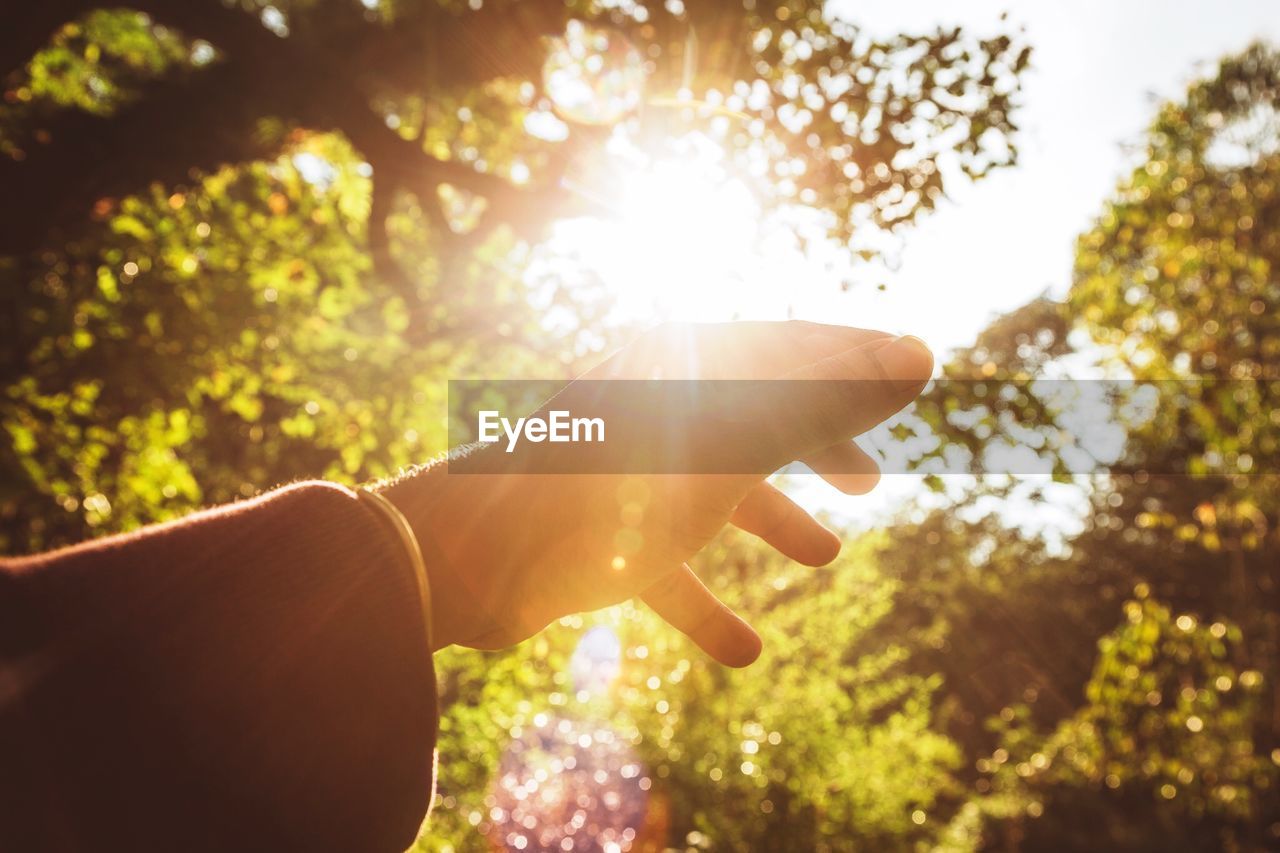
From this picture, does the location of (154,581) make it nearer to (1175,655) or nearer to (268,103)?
(268,103)

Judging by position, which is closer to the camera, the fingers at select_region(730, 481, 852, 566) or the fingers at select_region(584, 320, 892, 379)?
the fingers at select_region(584, 320, 892, 379)

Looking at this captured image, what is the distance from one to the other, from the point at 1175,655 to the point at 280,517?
8222 mm

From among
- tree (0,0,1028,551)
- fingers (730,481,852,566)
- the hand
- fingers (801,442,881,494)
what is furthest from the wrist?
tree (0,0,1028,551)

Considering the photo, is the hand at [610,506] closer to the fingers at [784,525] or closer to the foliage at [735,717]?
the fingers at [784,525]

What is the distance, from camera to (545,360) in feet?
28.7

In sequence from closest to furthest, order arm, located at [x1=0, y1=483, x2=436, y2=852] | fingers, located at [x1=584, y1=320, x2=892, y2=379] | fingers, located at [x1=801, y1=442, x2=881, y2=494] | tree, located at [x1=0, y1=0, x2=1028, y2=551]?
arm, located at [x1=0, y1=483, x2=436, y2=852]
fingers, located at [x1=584, y1=320, x2=892, y2=379]
fingers, located at [x1=801, y1=442, x2=881, y2=494]
tree, located at [x1=0, y1=0, x2=1028, y2=551]

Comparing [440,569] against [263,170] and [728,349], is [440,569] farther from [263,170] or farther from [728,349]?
[263,170]

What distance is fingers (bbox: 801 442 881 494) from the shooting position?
64.9 inches

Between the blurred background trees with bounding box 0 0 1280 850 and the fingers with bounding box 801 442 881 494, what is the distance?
1.40 m

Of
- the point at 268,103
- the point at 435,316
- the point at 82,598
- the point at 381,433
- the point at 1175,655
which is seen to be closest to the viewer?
the point at 82,598

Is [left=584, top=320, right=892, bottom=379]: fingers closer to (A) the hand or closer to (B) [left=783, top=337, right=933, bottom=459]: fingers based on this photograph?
(A) the hand

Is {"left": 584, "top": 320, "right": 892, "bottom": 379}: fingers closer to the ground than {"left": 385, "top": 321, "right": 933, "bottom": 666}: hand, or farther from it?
farther from it

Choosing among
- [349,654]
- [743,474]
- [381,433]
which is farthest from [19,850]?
[381,433]

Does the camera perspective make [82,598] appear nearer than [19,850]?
No
